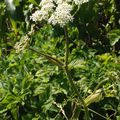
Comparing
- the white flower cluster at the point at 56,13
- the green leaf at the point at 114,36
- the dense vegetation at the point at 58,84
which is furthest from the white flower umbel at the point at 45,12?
the green leaf at the point at 114,36

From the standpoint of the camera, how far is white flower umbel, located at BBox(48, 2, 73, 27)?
1.82 m

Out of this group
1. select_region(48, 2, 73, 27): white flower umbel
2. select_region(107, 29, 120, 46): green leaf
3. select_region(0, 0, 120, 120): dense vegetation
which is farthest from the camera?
select_region(107, 29, 120, 46): green leaf

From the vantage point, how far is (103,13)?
151 inches

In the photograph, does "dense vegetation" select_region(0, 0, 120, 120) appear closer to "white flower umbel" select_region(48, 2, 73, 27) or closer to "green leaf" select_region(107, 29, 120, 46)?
"green leaf" select_region(107, 29, 120, 46)

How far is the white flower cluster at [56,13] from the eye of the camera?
182 cm

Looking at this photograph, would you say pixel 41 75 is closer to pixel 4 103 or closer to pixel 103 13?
pixel 4 103

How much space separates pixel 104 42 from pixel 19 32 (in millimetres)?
702

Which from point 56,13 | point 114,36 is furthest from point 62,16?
point 114,36

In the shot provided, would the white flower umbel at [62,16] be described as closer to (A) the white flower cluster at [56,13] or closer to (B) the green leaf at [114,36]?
(A) the white flower cluster at [56,13]

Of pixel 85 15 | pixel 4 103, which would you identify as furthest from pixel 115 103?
pixel 85 15

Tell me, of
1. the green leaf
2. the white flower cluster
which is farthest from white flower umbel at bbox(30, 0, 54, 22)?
the green leaf

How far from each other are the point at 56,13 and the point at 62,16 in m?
0.04

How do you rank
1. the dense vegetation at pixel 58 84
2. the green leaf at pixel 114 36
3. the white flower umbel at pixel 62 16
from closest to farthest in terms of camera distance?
the white flower umbel at pixel 62 16 < the dense vegetation at pixel 58 84 < the green leaf at pixel 114 36

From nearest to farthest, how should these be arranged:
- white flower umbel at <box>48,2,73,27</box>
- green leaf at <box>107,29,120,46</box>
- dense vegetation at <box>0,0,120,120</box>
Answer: white flower umbel at <box>48,2,73,27</box> < dense vegetation at <box>0,0,120,120</box> < green leaf at <box>107,29,120,46</box>
